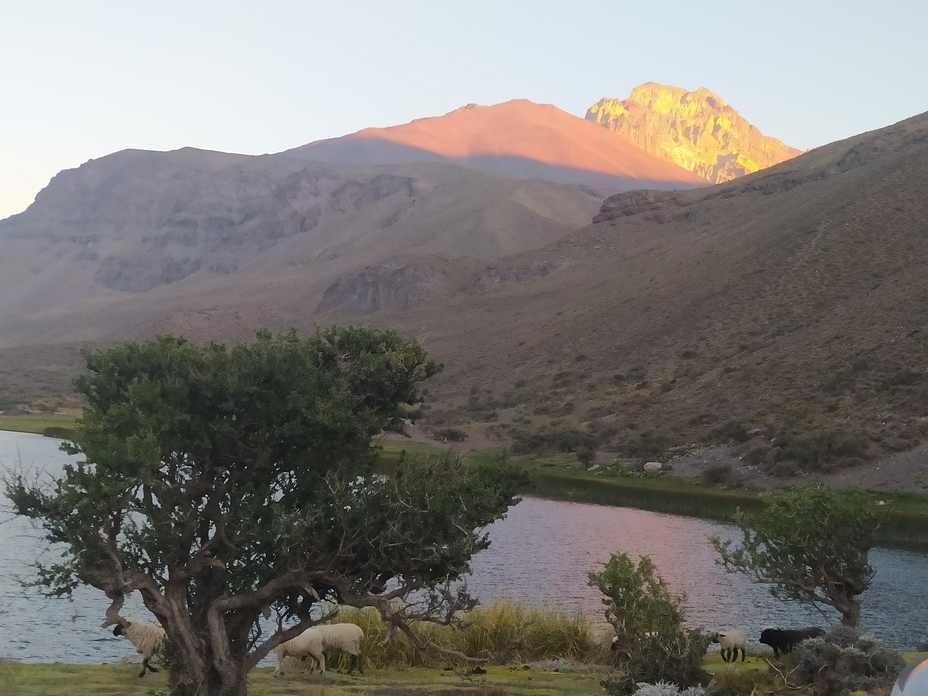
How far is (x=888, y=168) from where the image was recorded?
104 meters

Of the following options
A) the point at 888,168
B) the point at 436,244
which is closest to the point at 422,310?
the point at 436,244

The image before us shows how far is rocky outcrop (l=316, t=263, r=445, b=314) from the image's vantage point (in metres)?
157

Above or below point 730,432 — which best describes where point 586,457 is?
below

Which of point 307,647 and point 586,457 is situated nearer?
point 307,647

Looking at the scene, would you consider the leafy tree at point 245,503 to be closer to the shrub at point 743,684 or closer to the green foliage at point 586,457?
the shrub at point 743,684

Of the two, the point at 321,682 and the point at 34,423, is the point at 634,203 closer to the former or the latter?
the point at 34,423

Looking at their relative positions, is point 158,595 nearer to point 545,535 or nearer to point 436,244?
point 545,535

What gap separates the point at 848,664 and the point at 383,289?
148832 millimetres

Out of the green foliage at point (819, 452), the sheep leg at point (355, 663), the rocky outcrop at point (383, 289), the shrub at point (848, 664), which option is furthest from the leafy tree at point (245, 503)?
the rocky outcrop at point (383, 289)

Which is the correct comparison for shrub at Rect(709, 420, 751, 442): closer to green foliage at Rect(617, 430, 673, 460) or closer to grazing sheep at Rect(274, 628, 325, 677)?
green foliage at Rect(617, 430, 673, 460)

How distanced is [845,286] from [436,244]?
388 ft

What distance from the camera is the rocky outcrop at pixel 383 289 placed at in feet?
516

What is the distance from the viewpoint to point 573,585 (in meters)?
34.2

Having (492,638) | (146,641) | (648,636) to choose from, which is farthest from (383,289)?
(648,636)
